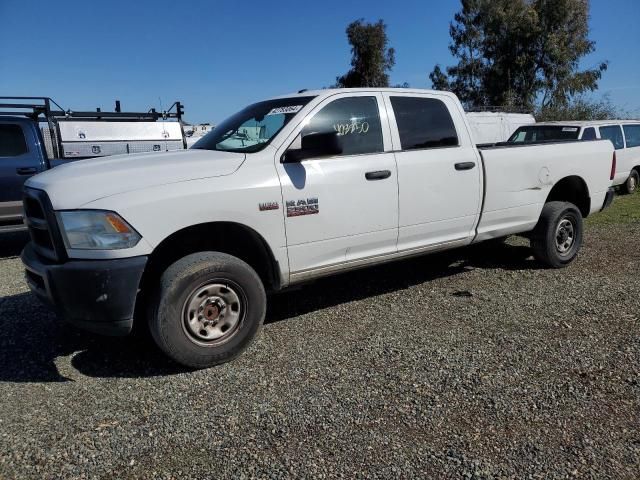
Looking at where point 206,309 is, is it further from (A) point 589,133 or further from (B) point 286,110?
(A) point 589,133

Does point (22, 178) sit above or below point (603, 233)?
above

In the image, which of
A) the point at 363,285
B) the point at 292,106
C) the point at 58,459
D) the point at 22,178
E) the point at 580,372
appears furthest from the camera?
the point at 22,178

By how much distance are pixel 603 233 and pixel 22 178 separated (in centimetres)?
879

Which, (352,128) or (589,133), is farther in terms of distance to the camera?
(589,133)

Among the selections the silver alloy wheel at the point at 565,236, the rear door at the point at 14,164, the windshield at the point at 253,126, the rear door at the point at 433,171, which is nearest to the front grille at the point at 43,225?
the windshield at the point at 253,126

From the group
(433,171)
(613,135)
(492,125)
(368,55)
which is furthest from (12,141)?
(368,55)

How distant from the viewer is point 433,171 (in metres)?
4.61

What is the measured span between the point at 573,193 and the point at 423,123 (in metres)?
2.67

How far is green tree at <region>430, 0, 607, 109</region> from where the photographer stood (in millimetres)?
30859

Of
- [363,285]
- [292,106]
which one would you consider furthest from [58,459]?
[363,285]

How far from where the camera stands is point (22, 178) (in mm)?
7738

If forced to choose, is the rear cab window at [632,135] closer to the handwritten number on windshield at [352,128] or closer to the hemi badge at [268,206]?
the handwritten number on windshield at [352,128]

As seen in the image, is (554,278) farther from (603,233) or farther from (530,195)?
(603,233)

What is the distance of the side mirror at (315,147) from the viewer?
3.78 m
